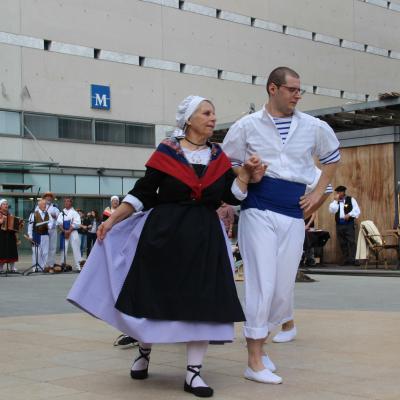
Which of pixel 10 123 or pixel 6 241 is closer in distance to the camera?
pixel 6 241

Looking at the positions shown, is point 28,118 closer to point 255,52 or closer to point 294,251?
point 255,52

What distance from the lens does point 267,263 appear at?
565 centimetres

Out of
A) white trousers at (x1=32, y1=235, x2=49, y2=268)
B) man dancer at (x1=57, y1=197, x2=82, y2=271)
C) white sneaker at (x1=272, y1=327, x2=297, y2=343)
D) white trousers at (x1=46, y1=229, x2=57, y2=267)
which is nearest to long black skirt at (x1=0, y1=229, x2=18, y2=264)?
white trousers at (x1=32, y1=235, x2=49, y2=268)

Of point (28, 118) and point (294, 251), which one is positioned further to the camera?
point (28, 118)

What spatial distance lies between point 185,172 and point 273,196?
0.75 metres

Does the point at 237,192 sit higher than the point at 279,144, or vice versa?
the point at 279,144

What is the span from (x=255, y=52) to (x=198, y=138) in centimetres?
4393

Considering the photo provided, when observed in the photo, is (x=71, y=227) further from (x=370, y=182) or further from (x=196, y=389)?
(x=196, y=389)

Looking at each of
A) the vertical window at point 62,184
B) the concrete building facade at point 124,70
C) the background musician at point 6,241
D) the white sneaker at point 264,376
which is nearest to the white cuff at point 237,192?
the white sneaker at point 264,376

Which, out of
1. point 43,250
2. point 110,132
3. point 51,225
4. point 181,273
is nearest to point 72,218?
point 51,225

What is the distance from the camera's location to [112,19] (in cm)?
4175

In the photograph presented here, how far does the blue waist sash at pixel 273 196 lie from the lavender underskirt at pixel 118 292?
45 centimetres

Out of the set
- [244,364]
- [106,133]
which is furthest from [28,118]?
[244,364]

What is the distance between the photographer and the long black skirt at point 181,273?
518cm
